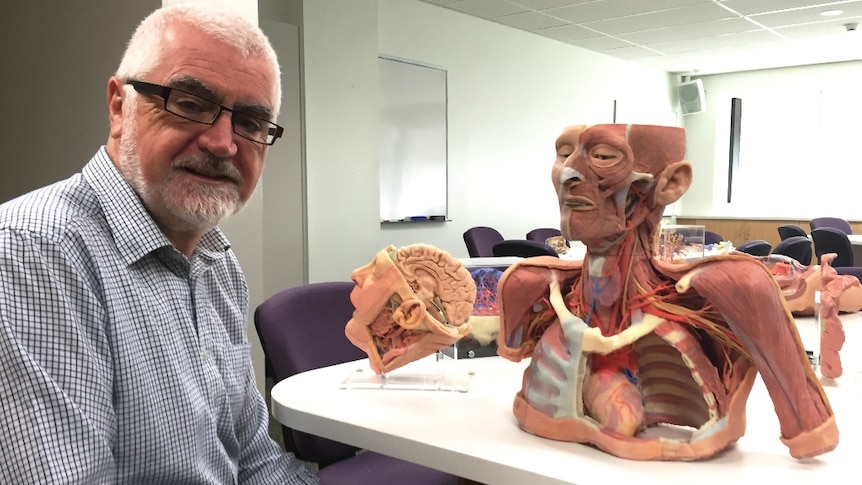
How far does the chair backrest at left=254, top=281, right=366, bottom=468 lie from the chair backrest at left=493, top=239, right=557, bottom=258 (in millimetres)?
1911

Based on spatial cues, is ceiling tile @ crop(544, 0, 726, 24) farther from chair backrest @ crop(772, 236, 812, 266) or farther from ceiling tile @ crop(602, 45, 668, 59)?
chair backrest @ crop(772, 236, 812, 266)

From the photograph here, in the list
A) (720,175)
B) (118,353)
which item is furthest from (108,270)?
(720,175)

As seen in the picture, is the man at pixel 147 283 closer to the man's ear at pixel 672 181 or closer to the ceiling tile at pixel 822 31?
the man's ear at pixel 672 181

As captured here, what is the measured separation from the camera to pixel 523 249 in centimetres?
384

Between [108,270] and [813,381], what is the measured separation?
3.67 feet

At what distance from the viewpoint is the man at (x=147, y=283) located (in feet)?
2.94

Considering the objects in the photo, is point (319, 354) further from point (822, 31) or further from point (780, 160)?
point (780, 160)

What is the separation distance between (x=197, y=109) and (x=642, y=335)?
0.86m

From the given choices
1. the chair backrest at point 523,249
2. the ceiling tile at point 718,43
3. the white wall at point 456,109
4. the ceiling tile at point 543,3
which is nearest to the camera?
the chair backrest at point 523,249

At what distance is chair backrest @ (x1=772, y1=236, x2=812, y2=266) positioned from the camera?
3.47m

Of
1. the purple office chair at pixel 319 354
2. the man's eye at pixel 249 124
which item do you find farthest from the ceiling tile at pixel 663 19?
the man's eye at pixel 249 124

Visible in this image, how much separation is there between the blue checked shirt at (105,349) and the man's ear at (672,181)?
2.76 feet

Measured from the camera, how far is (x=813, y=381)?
1.05 meters

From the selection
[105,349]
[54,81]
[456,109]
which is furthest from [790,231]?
[105,349]
